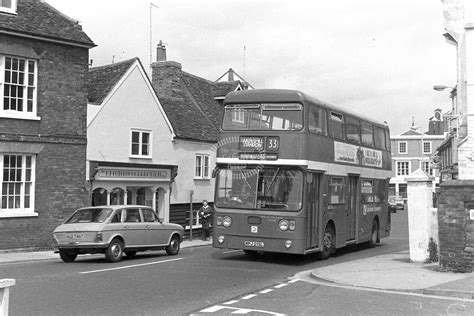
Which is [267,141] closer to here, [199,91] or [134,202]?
[134,202]

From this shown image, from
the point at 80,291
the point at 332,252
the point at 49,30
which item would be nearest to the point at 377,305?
the point at 80,291

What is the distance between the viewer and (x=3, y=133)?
714 inches

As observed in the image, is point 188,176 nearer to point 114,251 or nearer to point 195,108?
point 195,108

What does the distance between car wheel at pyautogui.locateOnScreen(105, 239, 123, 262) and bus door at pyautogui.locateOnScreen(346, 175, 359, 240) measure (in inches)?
277

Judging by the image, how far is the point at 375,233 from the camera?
20.9 m

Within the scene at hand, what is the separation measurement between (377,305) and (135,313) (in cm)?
392

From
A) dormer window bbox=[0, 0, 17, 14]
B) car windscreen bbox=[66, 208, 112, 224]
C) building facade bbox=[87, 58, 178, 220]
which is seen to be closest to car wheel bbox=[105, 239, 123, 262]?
car windscreen bbox=[66, 208, 112, 224]

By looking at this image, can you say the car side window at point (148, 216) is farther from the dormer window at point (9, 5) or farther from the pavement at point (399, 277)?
the dormer window at point (9, 5)

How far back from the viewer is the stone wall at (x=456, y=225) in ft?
39.2

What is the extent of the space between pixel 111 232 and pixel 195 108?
15.6 metres

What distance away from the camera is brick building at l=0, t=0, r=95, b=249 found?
1844 cm

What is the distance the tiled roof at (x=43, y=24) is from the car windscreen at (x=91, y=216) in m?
7.03

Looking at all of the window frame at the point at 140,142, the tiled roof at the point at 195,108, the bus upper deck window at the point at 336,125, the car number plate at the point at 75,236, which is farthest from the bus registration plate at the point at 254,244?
the tiled roof at the point at 195,108

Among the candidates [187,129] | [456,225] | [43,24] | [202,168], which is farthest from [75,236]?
[202,168]
